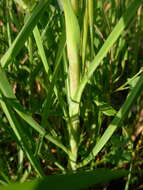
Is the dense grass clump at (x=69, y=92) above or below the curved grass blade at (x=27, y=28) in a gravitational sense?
below

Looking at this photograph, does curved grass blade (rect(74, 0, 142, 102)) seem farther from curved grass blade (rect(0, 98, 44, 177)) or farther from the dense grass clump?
curved grass blade (rect(0, 98, 44, 177))

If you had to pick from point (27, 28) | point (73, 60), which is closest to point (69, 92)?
point (73, 60)

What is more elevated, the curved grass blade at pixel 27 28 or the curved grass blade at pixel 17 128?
the curved grass blade at pixel 27 28

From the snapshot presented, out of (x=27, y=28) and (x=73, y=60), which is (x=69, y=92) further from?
(x=27, y=28)

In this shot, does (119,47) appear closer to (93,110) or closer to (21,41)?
(93,110)

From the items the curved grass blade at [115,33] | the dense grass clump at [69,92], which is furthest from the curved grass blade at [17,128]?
the curved grass blade at [115,33]

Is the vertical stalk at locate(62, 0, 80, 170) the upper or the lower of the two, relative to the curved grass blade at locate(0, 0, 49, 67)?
lower

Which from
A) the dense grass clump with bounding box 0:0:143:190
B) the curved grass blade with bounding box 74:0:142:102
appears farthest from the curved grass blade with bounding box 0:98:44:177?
the curved grass blade with bounding box 74:0:142:102

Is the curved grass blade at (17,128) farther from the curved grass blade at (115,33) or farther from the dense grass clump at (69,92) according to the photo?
the curved grass blade at (115,33)
